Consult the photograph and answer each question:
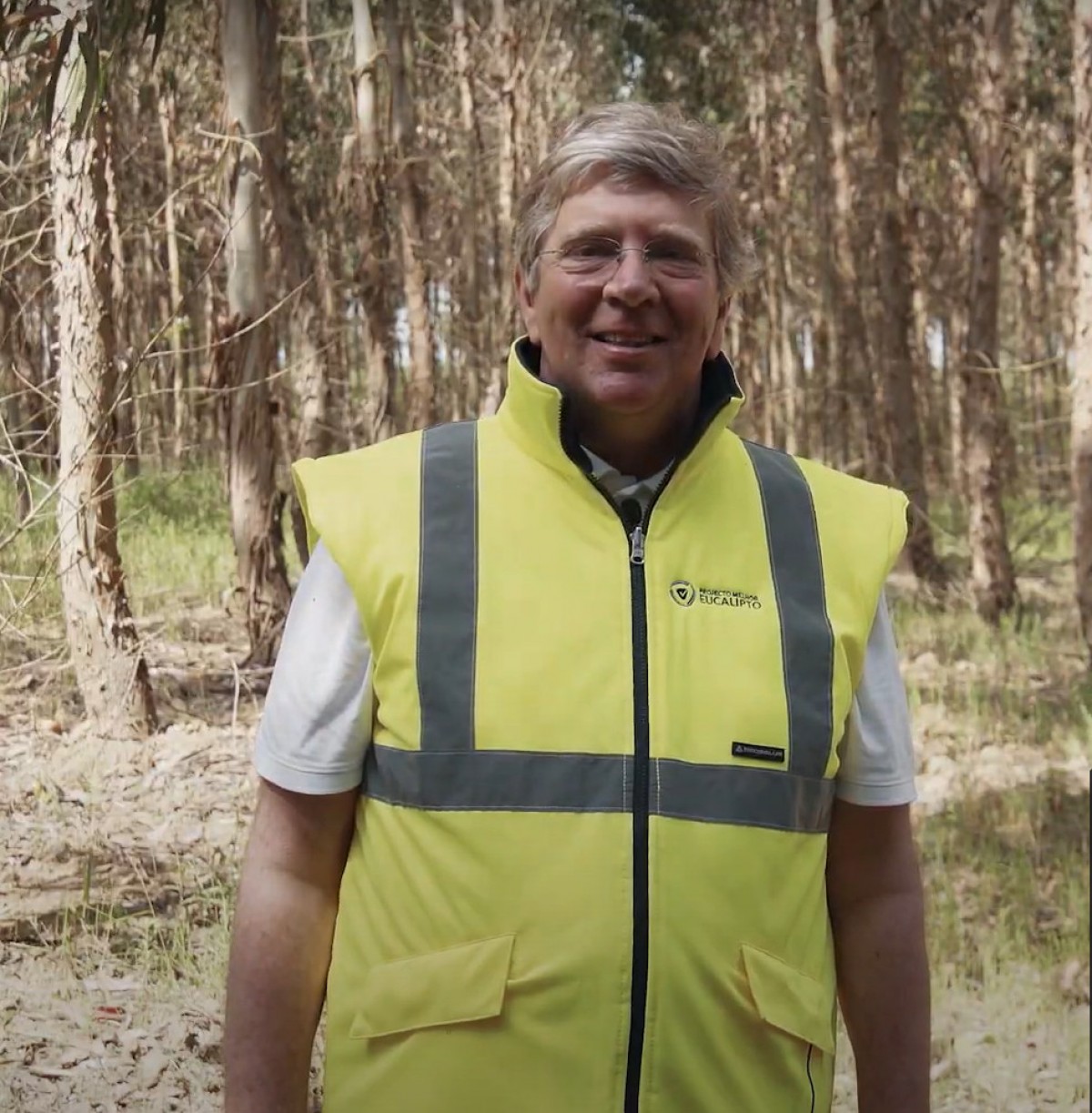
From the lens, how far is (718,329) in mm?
1461

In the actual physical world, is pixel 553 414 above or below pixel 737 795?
above

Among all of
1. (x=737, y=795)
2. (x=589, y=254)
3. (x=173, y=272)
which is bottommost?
(x=737, y=795)

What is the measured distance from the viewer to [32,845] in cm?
229

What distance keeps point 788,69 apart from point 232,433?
11.4 feet

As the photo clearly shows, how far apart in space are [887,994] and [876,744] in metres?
0.31

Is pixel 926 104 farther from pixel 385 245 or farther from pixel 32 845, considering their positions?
pixel 32 845

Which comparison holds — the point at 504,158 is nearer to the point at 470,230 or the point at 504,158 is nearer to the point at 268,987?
the point at 470,230

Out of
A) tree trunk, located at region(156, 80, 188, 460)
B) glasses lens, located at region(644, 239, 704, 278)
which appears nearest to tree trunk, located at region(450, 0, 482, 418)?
tree trunk, located at region(156, 80, 188, 460)

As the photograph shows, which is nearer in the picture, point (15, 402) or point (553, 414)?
point (553, 414)

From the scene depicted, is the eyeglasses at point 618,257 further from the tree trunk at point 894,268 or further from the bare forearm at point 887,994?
the tree trunk at point 894,268

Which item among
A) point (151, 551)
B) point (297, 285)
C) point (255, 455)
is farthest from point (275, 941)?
point (297, 285)

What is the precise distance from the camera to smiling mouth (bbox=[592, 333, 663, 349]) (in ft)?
4.44

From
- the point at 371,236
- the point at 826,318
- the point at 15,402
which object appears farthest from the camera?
the point at 826,318

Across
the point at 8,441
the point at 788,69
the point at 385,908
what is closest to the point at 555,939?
the point at 385,908
